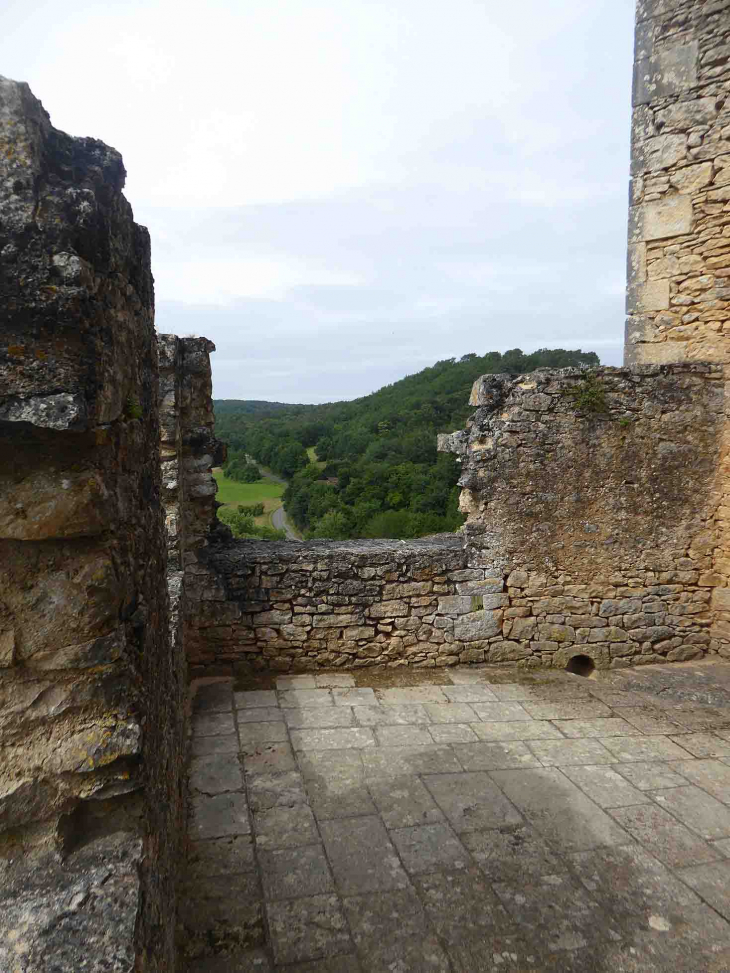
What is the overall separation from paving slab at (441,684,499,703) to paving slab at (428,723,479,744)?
1.51 feet

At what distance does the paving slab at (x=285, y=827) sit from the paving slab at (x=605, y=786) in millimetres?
1795

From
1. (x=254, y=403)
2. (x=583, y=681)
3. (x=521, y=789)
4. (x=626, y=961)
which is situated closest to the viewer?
(x=626, y=961)

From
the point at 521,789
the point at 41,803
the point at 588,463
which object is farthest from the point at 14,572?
the point at 588,463

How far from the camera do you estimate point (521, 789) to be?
402cm

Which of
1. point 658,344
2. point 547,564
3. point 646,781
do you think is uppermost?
point 658,344

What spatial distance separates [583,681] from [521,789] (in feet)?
6.97

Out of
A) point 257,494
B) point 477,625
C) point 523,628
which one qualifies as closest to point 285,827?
point 477,625

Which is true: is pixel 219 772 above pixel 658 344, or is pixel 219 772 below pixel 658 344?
below

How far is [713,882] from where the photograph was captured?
10.6 ft

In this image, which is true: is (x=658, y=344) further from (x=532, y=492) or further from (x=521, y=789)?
(x=521, y=789)

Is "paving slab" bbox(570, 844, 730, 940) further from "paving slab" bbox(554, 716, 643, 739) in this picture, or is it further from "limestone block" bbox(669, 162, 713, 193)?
"limestone block" bbox(669, 162, 713, 193)

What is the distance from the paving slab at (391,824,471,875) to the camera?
3.28m

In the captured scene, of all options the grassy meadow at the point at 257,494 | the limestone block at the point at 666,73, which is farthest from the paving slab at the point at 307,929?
the grassy meadow at the point at 257,494

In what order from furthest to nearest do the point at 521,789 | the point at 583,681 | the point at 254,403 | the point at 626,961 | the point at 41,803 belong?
1. the point at 254,403
2. the point at 583,681
3. the point at 521,789
4. the point at 626,961
5. the point at 41,803
